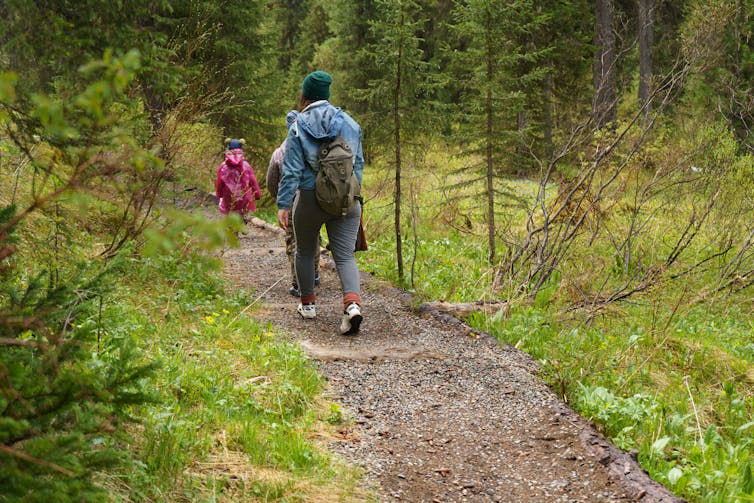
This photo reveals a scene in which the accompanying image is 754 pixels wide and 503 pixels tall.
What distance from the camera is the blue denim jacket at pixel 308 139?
5.95m

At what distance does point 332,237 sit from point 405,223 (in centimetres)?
661

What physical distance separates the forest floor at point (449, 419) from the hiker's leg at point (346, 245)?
0.46m

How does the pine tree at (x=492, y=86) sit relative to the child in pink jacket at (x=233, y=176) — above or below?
above

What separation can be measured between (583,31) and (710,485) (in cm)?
2186

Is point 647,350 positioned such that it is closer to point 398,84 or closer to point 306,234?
point 306,234

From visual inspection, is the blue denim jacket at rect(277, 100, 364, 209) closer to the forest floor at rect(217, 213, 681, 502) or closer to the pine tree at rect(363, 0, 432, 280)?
the forest floor at rect(217, 213, 681, 502)

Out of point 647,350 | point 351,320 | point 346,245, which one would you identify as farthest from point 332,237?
point 647,350

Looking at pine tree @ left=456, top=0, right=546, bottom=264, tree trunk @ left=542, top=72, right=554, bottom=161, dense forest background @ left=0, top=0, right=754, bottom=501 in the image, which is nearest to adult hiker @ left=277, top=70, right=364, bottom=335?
dense forest background @ left=0, top=0, right=754, bottom=501

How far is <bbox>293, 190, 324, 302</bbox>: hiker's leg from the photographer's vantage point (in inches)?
241

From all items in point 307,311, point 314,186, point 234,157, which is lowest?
point 307,311

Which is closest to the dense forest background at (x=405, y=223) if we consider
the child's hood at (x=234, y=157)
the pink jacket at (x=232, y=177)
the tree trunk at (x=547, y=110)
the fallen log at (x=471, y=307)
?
the fallen log at (x=471, y=307)

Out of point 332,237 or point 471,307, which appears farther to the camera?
point 471,307

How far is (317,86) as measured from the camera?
239 inches

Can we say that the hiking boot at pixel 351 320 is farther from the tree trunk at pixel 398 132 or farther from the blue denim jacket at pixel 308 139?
the tree trunk at pixel 398 132
